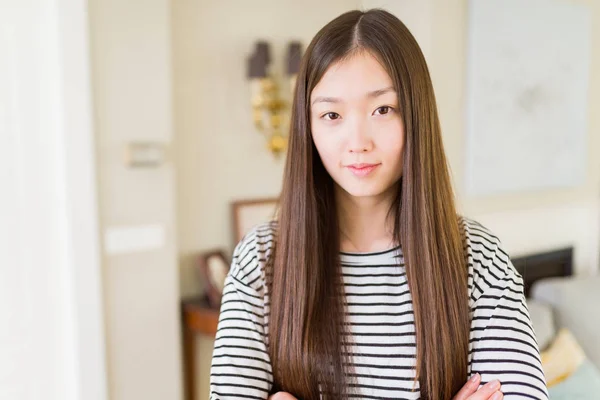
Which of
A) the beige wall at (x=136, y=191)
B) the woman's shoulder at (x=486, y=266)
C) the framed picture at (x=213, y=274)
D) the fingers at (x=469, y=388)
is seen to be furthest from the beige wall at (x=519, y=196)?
the fingers at (x=469, y=388)

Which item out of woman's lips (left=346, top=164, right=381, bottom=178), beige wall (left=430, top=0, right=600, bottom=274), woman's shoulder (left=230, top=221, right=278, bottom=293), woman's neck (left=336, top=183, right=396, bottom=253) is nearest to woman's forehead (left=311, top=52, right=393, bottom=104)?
woman's lips (left=346, top=164, right=381, bottom=178)

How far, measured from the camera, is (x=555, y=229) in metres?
3.12

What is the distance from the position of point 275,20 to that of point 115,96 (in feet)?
2.83

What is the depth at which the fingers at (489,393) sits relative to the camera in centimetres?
91

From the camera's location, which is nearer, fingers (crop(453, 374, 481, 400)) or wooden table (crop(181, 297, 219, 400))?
fingers (crop(453, 374, 481, 400))

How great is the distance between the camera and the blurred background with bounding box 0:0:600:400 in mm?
1647

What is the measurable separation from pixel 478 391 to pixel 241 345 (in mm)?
421

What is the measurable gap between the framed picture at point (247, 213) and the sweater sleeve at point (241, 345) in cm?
112

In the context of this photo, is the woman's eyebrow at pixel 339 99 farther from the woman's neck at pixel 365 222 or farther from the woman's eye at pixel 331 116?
the woman's neck at pixel 365 222

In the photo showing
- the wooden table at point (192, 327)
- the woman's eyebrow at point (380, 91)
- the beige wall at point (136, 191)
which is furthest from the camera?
the wooden table at point (192, 327)

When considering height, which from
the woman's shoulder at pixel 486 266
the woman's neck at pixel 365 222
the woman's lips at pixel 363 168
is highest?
the woman's lips at pixel 363 168

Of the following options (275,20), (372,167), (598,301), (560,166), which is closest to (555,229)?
(560,166)

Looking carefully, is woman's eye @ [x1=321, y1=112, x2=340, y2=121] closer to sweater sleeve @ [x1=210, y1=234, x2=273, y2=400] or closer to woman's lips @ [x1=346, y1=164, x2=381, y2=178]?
woman's lips @ [x1=346, y1=164, x2=381, y2=178]

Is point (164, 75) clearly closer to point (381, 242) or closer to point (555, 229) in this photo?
point (381, 242)
